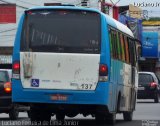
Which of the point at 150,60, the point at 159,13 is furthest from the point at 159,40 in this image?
the point at 159,13

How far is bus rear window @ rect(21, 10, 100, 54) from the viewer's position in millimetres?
15367

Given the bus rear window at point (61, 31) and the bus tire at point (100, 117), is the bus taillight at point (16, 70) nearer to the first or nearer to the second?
the bus rear window at point (61, 31)

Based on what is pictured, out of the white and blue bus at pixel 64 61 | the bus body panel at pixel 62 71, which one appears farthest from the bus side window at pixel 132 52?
the bus body panel at pixel 62 71

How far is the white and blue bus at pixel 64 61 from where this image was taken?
1512 centimetres

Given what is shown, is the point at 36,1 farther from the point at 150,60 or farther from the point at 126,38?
the point at 126,38

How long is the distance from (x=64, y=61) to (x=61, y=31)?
0.79 metres

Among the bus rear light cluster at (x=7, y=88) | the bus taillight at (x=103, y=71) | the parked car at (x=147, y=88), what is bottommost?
the parked car at (x=147, y=88)

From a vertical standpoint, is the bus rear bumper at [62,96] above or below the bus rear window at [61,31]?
below

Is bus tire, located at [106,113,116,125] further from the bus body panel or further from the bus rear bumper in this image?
the bus body panel

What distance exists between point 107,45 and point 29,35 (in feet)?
6.41

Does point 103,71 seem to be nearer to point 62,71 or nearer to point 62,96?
point 62,71

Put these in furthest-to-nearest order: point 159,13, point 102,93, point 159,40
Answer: point 159,13 < point 159,40 < point 102,93

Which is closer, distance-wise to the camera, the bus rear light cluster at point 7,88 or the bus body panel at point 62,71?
the bus body panel at point 62,71

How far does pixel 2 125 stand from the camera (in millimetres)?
16734
